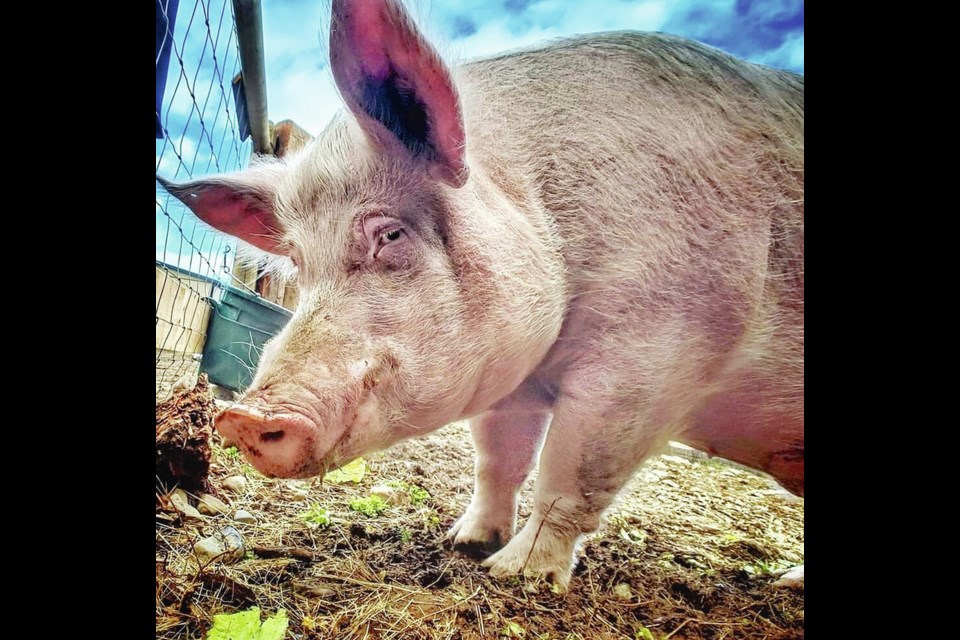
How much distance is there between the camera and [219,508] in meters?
1.56

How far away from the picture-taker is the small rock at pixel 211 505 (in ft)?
5.05

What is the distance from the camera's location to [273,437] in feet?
3.44

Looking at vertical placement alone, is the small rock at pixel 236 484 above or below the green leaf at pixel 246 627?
above

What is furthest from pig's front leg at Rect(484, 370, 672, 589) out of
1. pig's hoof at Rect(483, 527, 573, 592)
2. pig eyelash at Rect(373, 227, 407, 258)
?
pig eyelash at Rect(373, 227, 407, 258)

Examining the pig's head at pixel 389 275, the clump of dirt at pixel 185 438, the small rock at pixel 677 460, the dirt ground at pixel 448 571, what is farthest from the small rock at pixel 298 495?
the small rock at pixel 677 460

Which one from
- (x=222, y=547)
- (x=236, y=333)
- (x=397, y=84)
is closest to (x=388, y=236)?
(x=397, y=84)

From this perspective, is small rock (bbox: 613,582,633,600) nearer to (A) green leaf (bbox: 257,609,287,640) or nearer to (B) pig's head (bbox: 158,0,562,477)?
(B) pig's head (bbox: 158,0,562,477)

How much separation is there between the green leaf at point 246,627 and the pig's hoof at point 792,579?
4.59ft

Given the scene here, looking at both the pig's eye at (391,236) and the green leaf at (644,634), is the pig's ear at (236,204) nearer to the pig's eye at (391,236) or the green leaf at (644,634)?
the pig's eye at (391,236)
